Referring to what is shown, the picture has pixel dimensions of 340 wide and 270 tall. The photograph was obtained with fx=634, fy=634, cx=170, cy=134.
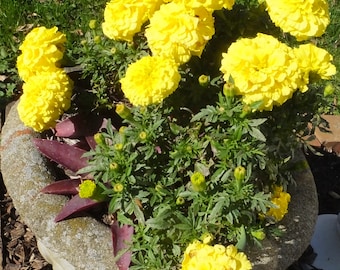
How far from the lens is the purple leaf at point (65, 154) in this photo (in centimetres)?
214

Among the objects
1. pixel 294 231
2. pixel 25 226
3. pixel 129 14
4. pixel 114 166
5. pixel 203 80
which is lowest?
pixel 25 226

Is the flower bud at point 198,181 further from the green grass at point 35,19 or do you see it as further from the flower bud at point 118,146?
the green grass at point 35,19

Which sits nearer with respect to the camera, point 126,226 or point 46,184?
point 126,226

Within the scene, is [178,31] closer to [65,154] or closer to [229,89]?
[229,89]

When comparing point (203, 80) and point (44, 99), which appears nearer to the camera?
point (203, 80)

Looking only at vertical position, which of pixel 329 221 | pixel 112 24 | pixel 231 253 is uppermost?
pixel 112 24

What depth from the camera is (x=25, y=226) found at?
287cm

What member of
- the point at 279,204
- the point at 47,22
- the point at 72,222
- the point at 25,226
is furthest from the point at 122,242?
the point at 47,22

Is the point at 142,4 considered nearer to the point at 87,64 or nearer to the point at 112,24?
the point at 112,24

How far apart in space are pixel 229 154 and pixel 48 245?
2.14ft

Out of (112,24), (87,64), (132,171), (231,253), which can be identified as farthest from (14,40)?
(231,253)

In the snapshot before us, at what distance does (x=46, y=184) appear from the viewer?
83.8 inches

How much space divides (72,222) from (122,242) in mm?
185

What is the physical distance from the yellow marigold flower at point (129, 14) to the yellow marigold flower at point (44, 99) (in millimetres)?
270
